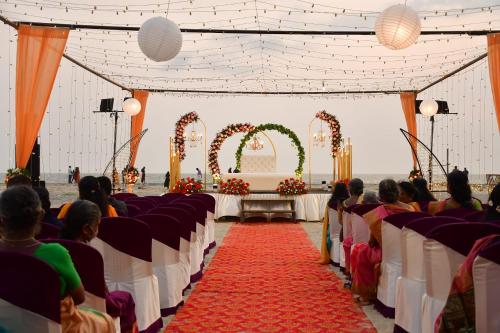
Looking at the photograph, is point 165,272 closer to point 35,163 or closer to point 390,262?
point 390,262

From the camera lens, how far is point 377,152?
23484 mm

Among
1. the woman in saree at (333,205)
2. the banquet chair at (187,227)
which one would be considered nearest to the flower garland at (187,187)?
the woman in saree at (333,205)

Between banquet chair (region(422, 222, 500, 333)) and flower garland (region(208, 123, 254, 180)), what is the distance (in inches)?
446

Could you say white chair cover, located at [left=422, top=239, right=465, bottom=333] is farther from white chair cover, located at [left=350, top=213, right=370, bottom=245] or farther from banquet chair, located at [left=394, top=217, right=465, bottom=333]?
white chair cover, located at [left=350, top=213, right=370, bottom=245]

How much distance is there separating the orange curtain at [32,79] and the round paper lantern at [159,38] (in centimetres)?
287

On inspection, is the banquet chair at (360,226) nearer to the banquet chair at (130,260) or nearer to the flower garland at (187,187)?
the banquet chair at (130,260)

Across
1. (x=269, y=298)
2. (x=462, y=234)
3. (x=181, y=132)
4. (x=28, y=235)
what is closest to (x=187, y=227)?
(x=269, y=298)

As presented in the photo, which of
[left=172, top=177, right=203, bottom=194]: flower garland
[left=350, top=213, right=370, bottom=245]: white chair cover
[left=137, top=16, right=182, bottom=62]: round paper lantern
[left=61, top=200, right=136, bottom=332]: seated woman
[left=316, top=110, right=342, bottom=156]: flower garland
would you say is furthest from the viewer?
[left=316, top=110, right=342, bottom=156]: flower garland

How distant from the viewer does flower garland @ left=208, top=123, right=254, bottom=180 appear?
1479cm

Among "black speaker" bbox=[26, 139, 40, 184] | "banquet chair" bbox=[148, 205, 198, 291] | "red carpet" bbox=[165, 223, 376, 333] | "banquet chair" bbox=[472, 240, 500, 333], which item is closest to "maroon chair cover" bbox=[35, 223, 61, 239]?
"red carpet" bbox=[165, 223, 376, 333]

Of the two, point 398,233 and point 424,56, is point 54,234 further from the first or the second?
point 424,56

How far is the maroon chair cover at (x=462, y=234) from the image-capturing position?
104 inches

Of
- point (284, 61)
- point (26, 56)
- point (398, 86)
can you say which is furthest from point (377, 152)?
point (26, 56)

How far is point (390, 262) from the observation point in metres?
4.34
